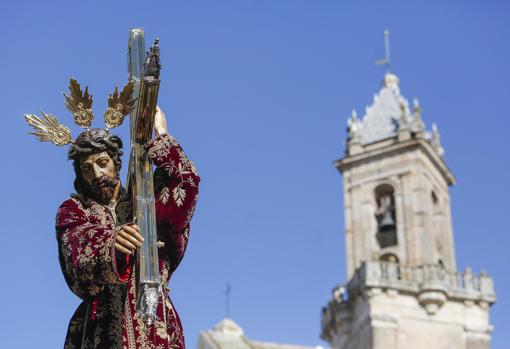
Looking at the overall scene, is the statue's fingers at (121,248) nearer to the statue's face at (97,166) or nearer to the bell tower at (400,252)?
the statue's face at (97,166)

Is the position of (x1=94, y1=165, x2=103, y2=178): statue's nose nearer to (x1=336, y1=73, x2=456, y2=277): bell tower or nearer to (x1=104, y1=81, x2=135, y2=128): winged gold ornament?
(x1=104, y1=81, x2=135, y2=128): winged gold ornament

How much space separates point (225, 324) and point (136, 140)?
124 ft

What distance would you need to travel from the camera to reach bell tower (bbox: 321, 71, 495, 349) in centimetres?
4262

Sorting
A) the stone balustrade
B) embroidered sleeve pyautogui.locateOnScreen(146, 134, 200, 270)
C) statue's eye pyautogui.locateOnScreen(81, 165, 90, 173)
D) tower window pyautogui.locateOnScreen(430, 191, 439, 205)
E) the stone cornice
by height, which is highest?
the stone cornice

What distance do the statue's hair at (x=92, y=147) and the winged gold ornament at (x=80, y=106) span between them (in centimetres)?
7

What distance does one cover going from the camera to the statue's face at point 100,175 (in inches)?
218

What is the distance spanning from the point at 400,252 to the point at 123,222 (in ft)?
128

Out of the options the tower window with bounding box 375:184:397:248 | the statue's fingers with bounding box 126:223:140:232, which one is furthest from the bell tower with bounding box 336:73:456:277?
the statue's fingers with bounding box 126:223:140:232

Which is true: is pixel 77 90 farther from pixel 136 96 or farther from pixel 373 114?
pixel 373 114

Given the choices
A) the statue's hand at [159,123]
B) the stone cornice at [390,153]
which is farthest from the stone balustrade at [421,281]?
the statue's hand at [159,123]

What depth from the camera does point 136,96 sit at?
5.46m

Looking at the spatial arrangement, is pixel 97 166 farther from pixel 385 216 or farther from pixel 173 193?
pixel 385 216

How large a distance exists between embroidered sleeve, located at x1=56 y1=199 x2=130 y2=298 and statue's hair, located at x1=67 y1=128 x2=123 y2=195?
0.84 feet

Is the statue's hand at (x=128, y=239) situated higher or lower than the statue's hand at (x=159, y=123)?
lower
